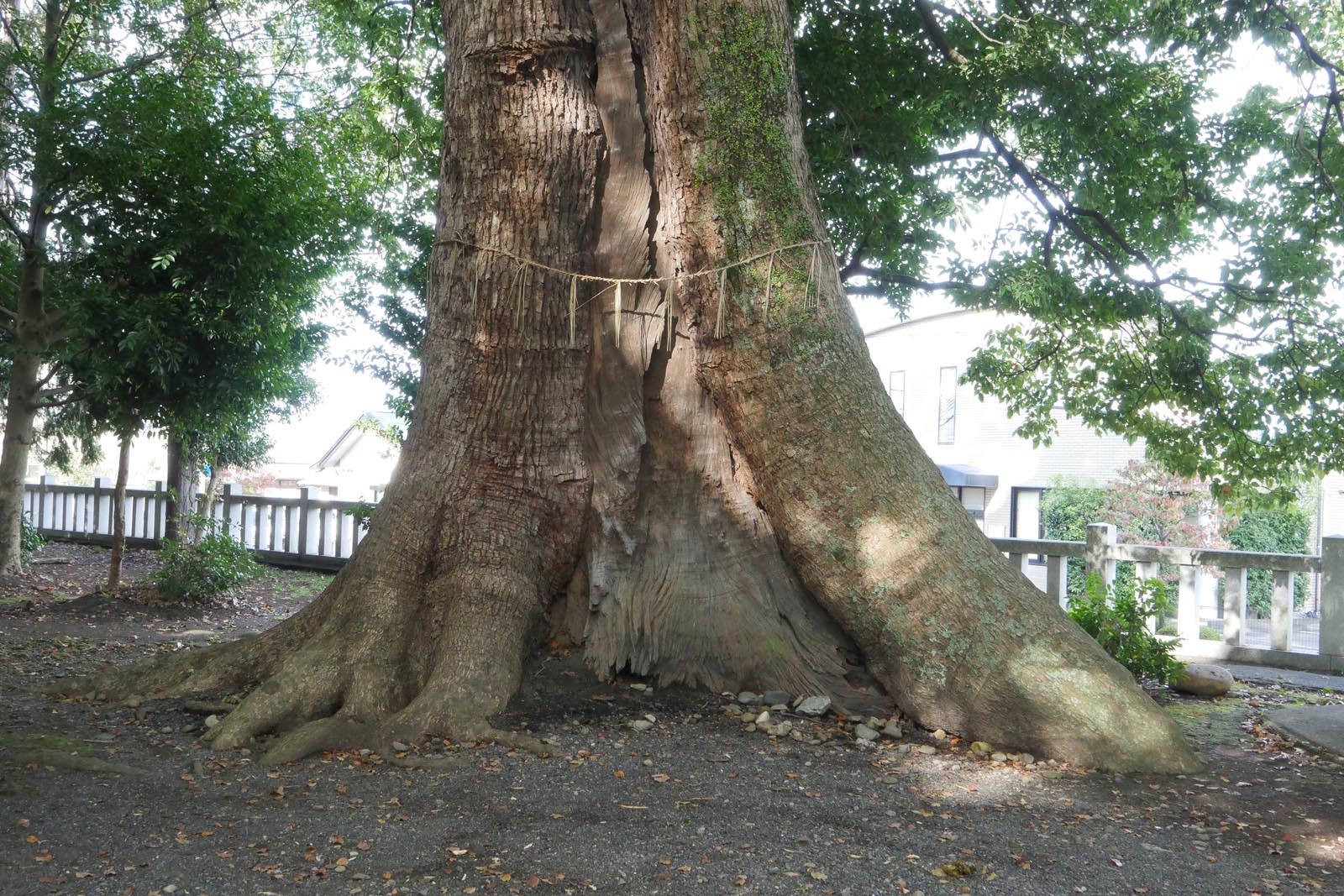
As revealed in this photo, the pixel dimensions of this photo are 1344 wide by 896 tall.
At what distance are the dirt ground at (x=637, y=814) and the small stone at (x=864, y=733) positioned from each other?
91mm

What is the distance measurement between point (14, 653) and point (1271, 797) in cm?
780

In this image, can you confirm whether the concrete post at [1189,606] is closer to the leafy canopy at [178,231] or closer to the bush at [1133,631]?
the bush at [1133,631]

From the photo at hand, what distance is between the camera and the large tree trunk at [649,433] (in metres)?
5.27

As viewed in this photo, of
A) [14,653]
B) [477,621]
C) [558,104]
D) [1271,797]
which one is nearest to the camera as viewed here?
[1271,797]

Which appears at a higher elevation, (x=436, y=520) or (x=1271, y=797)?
(x=436, y=520)

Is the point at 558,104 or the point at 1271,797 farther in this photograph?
the point at 558,104

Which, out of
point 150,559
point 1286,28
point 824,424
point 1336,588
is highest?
point 1286,28

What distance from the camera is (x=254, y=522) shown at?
53.2 ft

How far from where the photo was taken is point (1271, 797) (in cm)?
439

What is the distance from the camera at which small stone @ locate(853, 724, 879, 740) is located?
16.5 ft

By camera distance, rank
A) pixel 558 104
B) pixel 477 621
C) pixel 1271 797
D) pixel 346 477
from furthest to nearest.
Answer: pixel 346 477 → pixel 558 104 → pixel 477 621 → pixel 1271 797

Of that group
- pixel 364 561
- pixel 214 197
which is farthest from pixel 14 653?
pixel 214 197

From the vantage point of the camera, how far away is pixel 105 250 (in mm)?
9461

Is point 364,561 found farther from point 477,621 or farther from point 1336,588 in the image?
point 1336,588
